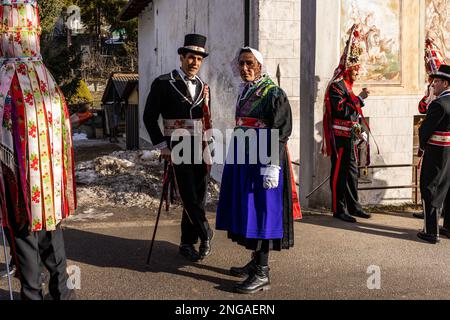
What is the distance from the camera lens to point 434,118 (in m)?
6.51

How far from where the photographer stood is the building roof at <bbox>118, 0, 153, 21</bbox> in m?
19.7

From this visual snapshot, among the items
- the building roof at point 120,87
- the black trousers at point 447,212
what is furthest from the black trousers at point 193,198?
the building roof at point 120,87

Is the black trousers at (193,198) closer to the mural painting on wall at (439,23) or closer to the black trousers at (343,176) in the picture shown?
the black trousers at (343,176)

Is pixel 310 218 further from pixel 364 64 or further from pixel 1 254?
pixel 1 254

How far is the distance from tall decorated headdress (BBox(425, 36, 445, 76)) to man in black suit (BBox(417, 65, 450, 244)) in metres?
1.81

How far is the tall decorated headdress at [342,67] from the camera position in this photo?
25.5 feet

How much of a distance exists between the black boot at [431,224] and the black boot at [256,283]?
2.48 metres

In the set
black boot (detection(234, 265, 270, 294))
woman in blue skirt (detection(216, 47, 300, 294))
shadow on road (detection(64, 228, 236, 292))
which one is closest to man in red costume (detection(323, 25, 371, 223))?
shadow on road (detection(64, 228, 236, 292))

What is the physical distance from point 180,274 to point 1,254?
1.92 meters

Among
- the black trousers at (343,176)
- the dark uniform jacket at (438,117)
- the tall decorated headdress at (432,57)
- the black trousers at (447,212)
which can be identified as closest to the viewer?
the dark uniform jacket at (438,117)

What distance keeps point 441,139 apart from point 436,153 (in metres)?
0.16

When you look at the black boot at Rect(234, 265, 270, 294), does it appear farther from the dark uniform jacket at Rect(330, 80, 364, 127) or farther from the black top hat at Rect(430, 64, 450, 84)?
the dark uniform jacket at Rect(330, 80, 364, 127)

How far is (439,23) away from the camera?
899 centimetres
